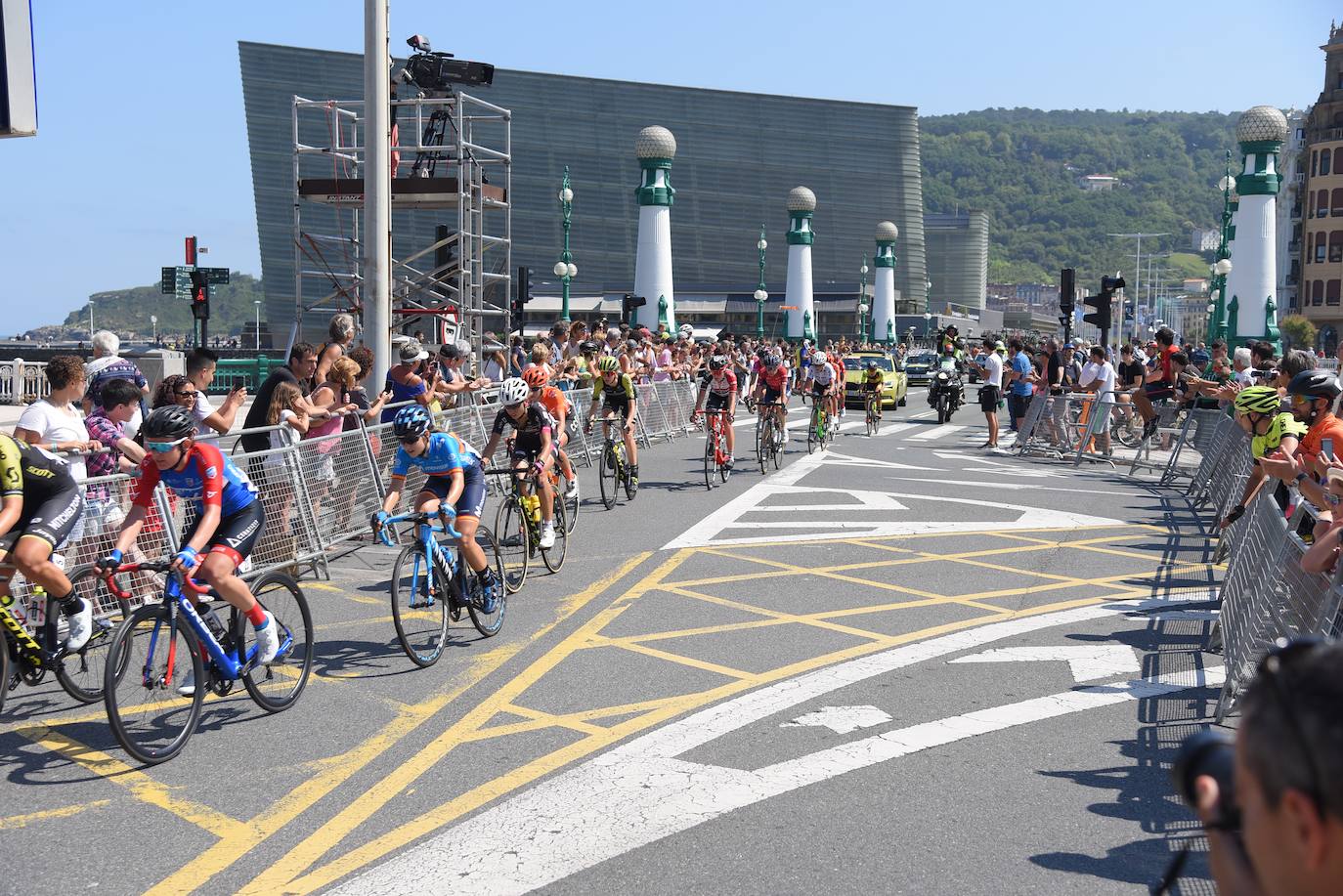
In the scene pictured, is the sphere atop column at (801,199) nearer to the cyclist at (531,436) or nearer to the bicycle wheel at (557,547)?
the bicycle wheel at (557,547)

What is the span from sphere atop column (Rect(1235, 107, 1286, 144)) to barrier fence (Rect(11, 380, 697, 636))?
47.9 metres

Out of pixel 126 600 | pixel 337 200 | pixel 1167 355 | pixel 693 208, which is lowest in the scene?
pixel 126 600

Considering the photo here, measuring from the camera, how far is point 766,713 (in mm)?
7180

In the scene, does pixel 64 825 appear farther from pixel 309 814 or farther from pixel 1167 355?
pixel 1167 355

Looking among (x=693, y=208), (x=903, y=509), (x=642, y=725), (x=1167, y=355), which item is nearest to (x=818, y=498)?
(x=903, y=509)

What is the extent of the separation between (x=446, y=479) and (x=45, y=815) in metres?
3.62

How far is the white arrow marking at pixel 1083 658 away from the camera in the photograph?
8.30 meters

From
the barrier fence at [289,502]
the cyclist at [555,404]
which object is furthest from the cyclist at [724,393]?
the cyclist at [555,404]

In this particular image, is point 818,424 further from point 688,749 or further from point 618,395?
point 688,749

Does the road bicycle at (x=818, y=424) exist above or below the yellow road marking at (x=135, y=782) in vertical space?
above

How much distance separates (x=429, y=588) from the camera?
8219 millimetres

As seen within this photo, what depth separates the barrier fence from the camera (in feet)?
27.9

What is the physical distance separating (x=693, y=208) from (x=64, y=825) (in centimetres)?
9686

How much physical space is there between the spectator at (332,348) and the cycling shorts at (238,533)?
5.53m
